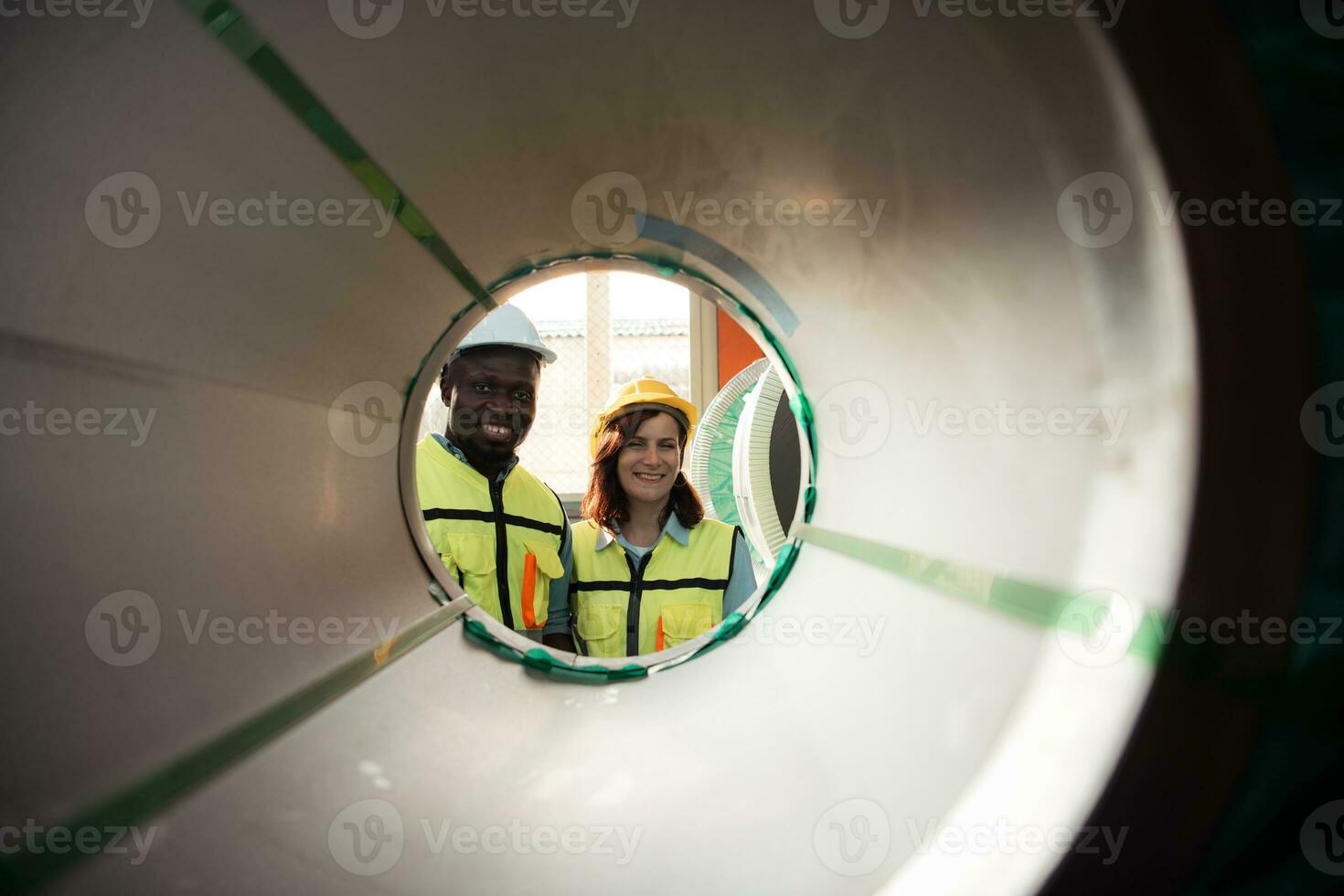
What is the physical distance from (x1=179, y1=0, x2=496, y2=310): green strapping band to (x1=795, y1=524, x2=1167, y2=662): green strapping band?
1.83 feet

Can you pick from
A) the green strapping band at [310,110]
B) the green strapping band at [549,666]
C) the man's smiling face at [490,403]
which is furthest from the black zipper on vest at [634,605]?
the green strapping band at [310,110]

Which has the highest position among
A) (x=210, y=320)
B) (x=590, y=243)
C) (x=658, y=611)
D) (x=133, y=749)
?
(x=590, y=243)

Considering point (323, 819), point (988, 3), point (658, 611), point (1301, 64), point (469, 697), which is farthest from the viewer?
point (658, 611)

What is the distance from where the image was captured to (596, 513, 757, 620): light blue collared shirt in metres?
2.25

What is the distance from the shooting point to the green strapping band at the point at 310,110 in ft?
2.09

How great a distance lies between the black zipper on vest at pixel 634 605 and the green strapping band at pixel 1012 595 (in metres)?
1.35

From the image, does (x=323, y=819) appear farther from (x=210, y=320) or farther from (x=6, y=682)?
(x=210, y=320)

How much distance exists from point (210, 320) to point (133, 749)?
354 millimetres

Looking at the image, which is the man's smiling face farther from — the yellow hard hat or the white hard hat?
the yellow hard hat

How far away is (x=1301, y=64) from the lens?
0.42m

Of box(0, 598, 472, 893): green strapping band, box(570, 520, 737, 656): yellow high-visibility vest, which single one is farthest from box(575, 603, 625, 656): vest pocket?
box(0, 598, 472, 893): green strapping band

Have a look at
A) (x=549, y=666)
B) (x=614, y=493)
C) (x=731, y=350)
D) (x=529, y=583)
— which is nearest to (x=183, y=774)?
(x=549, y=666)

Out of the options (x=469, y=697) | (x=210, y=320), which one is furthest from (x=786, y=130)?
(x=469, y=697)

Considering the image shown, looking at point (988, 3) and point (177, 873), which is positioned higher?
point (988, 3)
